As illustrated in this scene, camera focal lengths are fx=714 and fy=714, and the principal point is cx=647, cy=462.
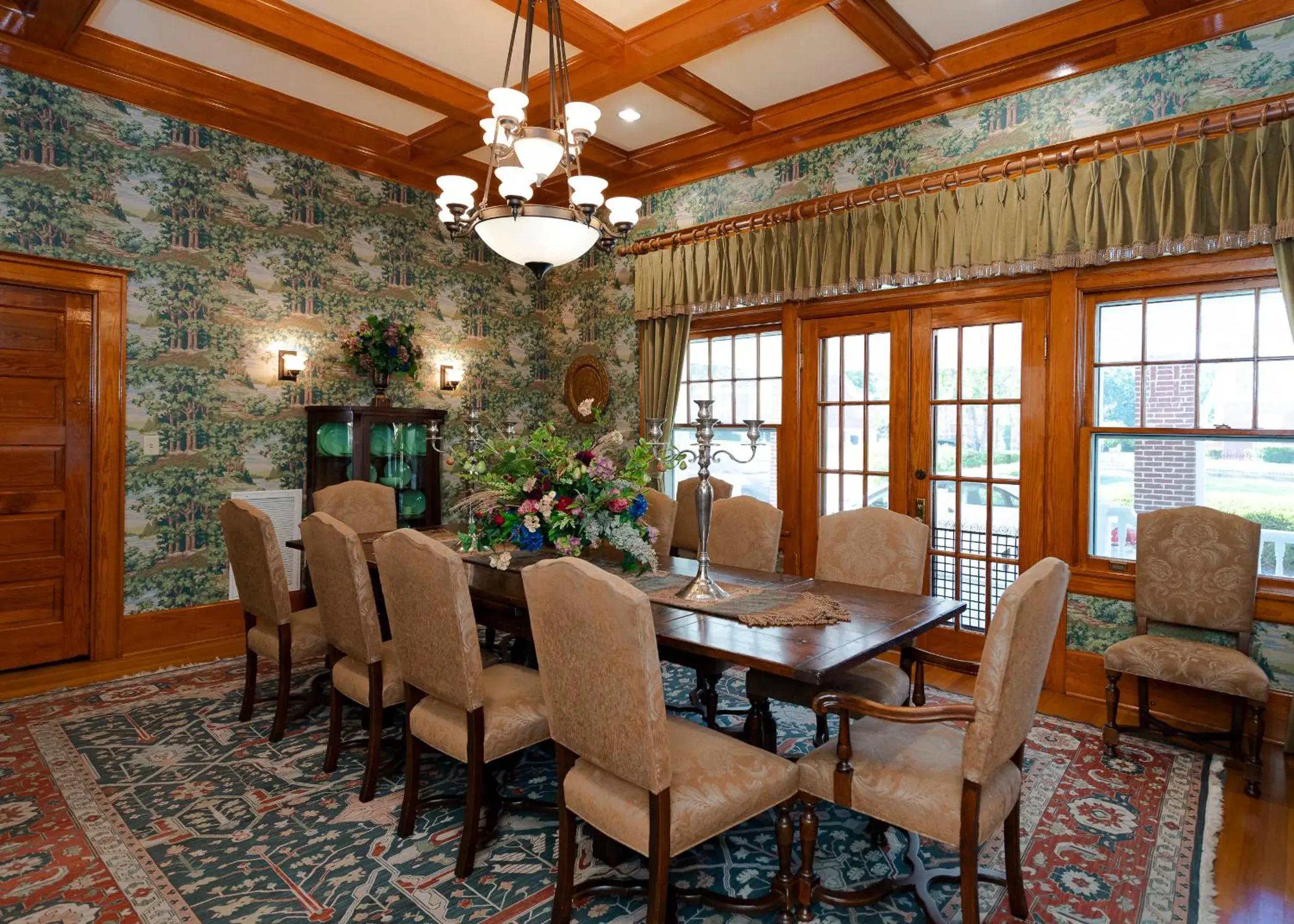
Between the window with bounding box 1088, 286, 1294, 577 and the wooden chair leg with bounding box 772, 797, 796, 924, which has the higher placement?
the window with bounding box 1088, 286, 1294, 577

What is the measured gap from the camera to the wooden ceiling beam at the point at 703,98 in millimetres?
4016

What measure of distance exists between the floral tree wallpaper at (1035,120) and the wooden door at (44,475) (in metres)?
4.04

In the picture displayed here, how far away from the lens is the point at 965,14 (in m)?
3.41

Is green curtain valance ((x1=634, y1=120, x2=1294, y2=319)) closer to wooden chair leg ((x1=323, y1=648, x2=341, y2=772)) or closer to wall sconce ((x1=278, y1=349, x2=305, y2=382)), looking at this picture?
wall sconce ((x1=278, y1=349, x2=305, y2=382))

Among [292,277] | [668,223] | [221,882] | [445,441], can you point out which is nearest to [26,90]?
[292,277]

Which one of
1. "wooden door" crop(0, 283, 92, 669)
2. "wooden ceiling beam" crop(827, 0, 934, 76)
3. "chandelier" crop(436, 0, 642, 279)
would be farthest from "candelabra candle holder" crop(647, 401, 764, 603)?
"wooden door" crop(0, 283, 92, 669)

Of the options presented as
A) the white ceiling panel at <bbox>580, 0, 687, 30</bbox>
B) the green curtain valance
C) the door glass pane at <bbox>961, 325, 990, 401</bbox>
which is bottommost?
the door glass pane at <bbox>961, 325, 990, 401</bbox>

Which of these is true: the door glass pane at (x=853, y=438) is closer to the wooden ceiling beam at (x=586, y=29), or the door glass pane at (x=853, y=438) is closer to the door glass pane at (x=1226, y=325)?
the door glass pane at (x=1226, y=325)

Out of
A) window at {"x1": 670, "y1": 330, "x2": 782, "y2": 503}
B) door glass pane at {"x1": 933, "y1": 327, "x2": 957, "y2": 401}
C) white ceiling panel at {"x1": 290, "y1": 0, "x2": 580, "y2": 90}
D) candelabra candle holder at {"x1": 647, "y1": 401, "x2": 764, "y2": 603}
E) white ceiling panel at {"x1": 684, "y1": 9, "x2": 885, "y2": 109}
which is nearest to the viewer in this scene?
candelabra candle holder at {"x1": 647, "y1": 401, "x2": 764, "y2": 603}

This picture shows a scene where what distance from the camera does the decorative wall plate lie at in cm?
587

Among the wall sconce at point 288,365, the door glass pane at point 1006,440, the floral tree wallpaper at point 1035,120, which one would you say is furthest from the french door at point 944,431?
the wall sconce at point 288,365

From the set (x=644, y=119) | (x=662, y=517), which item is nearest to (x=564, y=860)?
(x=662, y=517)

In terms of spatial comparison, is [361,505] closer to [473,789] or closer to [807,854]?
[473,789]

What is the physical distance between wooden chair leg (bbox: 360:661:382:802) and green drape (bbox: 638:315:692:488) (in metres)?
3.12
